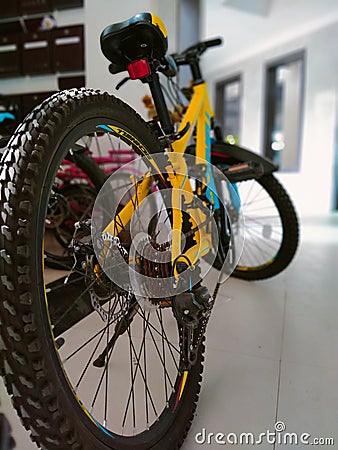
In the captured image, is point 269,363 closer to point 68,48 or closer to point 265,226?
point 265,226

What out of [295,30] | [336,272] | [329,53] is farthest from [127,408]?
[295,30]

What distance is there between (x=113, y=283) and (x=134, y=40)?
543 millimetres

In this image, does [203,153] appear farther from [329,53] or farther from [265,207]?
[329,53]

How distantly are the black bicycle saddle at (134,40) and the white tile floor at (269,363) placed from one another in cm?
85

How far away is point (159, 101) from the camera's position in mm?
849

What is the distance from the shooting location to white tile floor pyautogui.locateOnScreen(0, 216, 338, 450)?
0.74 meters

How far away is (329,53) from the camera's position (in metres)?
4.63

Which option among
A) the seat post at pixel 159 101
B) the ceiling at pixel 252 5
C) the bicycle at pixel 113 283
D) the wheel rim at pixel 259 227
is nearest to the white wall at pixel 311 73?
the ceiling at pixel 252 5

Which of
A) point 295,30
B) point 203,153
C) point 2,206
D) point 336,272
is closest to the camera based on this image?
point 2,206

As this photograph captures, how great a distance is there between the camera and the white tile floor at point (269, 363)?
2.42ft

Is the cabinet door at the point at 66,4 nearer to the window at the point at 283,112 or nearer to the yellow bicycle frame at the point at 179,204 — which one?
the yellow bicycle frame at the point at 179,204

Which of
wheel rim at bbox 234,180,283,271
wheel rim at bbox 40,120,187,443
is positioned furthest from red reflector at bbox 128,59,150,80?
wheel rim at bbox 234,180,283,271

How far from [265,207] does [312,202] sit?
376cm

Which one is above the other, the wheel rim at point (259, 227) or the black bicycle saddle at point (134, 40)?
the black bicycle saddle at point (134, 40)
